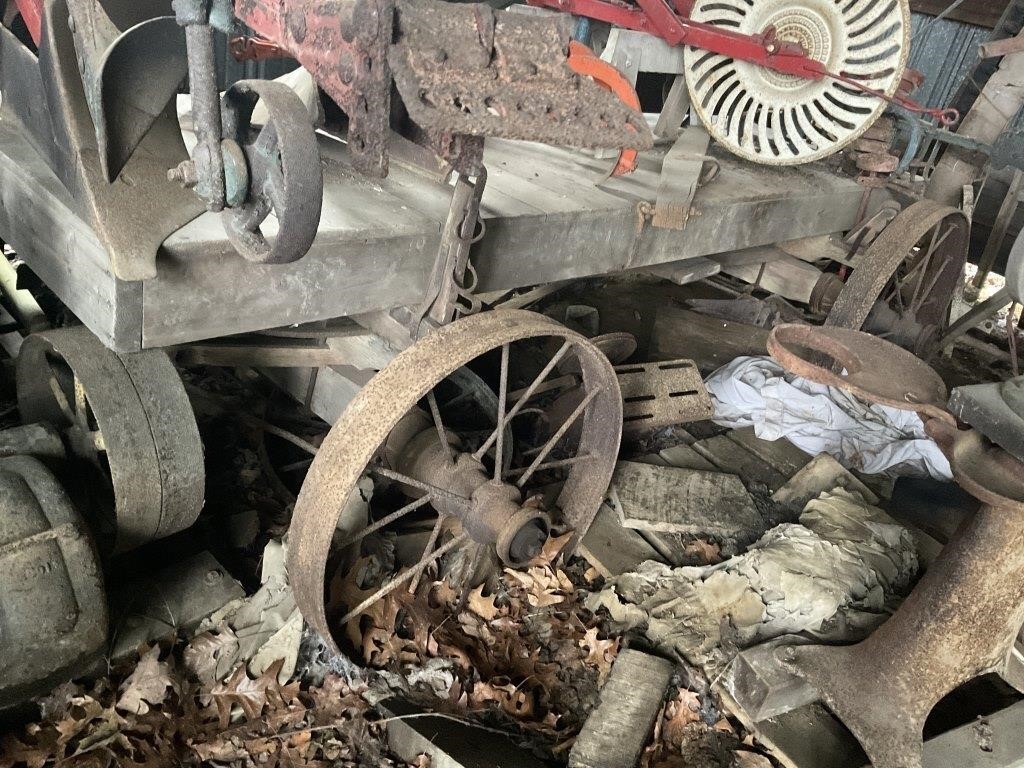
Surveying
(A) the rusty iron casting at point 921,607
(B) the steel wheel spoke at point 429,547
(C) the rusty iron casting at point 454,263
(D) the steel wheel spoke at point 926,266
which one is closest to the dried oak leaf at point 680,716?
(A) the rusty iron casting at point 921,607

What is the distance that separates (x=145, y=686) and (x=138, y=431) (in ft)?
2.78

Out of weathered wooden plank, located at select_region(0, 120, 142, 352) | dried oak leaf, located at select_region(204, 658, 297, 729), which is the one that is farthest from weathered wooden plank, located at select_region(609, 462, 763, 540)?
weathered wooden plank, located at select_region(0, 120, 142, 352)

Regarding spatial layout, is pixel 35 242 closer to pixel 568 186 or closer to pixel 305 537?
pixel 305 537

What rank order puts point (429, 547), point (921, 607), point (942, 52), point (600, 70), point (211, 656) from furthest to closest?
point (942, 52) → point (600, 70) → point (429, 547) → point (211, 656) → point (921, 607)

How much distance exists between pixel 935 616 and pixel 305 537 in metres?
2.06

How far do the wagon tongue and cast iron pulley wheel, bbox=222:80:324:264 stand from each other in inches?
11.7

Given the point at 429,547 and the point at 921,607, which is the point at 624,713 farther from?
the point at 921,607

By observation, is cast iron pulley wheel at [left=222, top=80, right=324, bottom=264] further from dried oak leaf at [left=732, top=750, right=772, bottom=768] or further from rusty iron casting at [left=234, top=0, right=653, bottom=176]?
dried oak leaf at [left=732, top=750, right=772, bottom=768]

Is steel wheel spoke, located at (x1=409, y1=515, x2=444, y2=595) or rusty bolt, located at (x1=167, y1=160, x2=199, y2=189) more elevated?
rusty bolt, located at (x1=167, y1=160, x2=199, y2=189)

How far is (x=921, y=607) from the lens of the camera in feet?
8.53

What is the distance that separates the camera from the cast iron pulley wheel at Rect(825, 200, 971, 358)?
14.0 ft

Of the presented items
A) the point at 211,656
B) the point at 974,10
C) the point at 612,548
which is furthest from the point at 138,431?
the point at 974,10

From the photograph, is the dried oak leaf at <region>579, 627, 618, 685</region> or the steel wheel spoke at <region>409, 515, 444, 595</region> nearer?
the steel wheel spoke at <region>409, 515, 444, 595</region>

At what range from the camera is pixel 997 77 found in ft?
17.9
